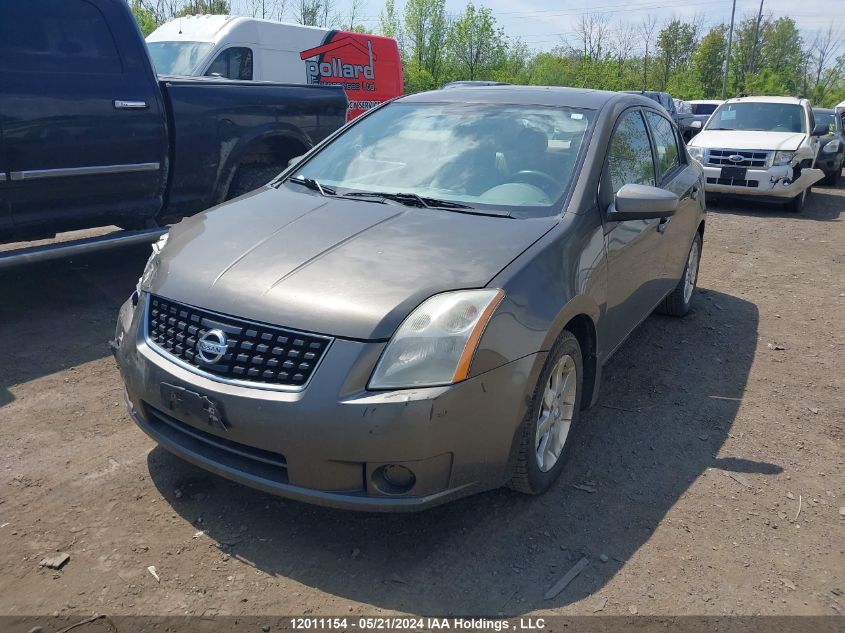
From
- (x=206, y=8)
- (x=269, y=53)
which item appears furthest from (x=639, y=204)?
(x=206, y=8)

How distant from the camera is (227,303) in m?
2.76

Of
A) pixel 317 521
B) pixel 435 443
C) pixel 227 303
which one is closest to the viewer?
pixel 435 443

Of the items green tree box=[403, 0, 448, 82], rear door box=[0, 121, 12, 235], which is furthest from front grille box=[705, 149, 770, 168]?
green tree box=[403, 0, 448, 82]

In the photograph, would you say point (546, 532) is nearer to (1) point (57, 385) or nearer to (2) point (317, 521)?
(2) point (317, 521)

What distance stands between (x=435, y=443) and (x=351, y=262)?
83 centimetres

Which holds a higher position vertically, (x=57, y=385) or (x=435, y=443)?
(x=435, y=443)

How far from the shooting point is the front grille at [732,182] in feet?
36.3

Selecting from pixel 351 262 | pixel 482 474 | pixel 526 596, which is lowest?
pixel 526 596

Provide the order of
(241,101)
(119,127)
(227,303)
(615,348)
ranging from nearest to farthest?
(227,303) → (615,348) → (119,127) → (241,101)

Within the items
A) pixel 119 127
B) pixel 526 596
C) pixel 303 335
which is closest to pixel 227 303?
pixel 303 335

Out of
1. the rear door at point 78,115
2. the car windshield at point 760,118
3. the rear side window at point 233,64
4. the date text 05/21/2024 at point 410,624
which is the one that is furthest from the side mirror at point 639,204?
the car windshield at point 760,118

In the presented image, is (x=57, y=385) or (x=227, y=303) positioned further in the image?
(x=57, y=385)

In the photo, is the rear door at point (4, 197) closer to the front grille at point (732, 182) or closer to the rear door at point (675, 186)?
the rear door at point (675, 186)

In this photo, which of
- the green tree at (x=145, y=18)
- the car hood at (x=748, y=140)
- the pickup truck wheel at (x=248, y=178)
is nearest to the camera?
the pickup truck wheel at (x=248, y=178)
